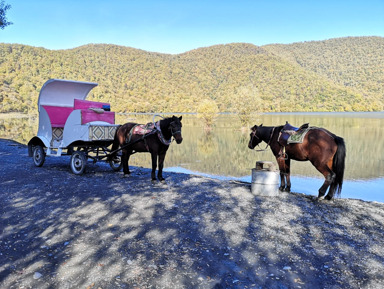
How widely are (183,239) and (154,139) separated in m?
4.65

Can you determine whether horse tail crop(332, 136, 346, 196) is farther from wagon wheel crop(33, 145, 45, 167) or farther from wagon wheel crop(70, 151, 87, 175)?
wagon wheel crop(33, 145, 45, 167)

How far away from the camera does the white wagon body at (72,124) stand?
1003cm

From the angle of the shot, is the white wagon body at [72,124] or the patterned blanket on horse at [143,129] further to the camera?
the white wagon body at [72,124]

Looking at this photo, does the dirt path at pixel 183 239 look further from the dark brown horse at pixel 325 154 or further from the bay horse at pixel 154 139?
the bay horse at pixel 154 139

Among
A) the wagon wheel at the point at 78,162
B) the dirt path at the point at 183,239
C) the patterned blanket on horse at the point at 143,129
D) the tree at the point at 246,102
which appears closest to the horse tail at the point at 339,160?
the dirt path at the point at 183,239

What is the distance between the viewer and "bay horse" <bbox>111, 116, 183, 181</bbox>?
873cm

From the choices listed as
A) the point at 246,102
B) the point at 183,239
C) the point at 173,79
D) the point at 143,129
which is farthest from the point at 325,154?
the point at 173,79

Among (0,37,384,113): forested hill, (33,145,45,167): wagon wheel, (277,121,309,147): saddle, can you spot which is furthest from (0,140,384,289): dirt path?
(0,37,384,113): forested hill

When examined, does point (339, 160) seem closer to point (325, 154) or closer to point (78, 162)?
point (325, 154)

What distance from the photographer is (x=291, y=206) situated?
7.24 meters

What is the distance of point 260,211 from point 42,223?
4919 millimetres

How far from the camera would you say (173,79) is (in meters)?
140

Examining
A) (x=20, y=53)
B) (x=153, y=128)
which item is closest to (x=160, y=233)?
(x=153, y=128)

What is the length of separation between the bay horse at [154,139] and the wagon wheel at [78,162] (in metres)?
1.21
